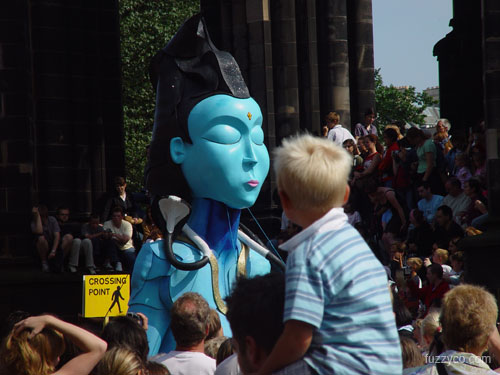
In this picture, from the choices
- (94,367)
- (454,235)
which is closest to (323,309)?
(94,367)

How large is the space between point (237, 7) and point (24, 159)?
5.18m

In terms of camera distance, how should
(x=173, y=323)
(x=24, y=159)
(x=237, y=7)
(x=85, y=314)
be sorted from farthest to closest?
(x=237, y=7)
(x=24, y=159)
(x=85, y=314)
(x=173, y=323)

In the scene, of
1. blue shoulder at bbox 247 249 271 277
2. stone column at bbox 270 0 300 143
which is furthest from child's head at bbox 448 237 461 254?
stone column at bbox 270 0 300 143

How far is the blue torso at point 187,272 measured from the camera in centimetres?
711

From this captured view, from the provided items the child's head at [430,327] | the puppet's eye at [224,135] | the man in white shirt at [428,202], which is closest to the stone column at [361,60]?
the man in white shirt at [428,202]

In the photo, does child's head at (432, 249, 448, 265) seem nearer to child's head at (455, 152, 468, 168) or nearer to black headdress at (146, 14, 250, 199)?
child's head at (455, 152, 468, 168)

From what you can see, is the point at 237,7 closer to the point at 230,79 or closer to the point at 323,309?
the point at 230,79

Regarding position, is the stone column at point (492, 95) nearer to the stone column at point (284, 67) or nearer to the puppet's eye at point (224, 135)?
the puppet's eye at point (224, 135)

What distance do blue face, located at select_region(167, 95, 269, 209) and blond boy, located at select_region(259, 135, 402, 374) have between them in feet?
13.2

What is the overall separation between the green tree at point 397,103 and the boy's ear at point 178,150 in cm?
5781

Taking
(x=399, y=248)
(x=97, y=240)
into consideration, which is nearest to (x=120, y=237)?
(x=97, y=240)

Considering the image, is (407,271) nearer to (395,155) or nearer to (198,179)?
(395,155)

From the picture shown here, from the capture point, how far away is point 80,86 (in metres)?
20.8

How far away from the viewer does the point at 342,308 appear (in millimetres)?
3168
